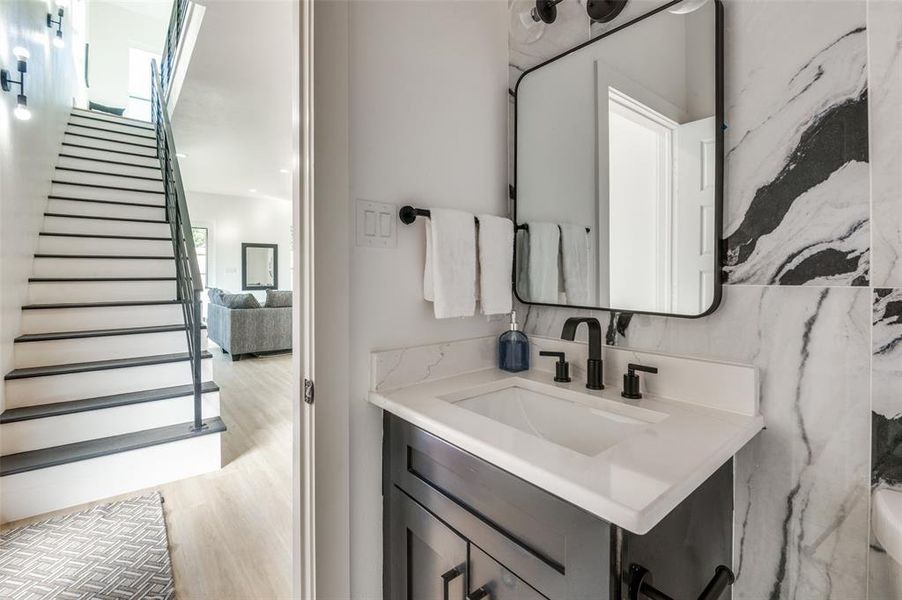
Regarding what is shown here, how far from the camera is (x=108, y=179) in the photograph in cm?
390

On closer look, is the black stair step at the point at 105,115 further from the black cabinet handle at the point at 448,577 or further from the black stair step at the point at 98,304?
the black cabinet handle at the point at 448,577

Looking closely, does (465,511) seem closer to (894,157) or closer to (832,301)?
(832,301)

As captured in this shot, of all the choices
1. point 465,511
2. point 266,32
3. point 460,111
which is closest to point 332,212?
point 460,111

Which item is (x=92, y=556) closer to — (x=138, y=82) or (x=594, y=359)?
(x=594, y=359)

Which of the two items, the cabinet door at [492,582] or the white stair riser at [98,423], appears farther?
the white stair riser at [98,423]

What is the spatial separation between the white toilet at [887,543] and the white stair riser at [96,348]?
2.95 metres

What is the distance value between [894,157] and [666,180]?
1.31 feet

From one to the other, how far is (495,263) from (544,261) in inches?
6.9

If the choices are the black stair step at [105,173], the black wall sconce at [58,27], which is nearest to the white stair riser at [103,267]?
the black stair step at [105,173]

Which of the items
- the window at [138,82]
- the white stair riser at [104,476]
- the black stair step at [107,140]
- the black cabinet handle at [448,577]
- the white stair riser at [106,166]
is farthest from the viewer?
the window at [138,82]

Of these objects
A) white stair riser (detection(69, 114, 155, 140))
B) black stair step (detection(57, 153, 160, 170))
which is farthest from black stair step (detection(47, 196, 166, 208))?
white stair riser (detection(69, 114, 155, 140))

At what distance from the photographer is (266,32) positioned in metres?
2.49

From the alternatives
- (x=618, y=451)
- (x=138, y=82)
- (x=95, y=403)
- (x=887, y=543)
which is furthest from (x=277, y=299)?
(x=887, y=543)

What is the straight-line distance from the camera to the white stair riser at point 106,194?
350cm
